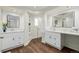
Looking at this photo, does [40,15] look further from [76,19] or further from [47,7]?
[76,19]

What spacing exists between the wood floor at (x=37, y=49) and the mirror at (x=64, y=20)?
0.29 meters

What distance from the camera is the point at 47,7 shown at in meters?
0.93

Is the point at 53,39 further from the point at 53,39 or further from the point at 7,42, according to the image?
the point at 7,42

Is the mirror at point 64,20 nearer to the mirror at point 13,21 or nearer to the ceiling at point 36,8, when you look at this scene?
the ceiling at point 36,8

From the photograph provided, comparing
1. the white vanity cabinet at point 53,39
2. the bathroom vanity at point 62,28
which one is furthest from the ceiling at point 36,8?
the white vanity cabinet at point 53,39

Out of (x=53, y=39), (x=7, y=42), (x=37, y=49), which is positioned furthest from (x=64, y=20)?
(x=7, y=42)

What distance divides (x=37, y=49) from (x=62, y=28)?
1.35 feet

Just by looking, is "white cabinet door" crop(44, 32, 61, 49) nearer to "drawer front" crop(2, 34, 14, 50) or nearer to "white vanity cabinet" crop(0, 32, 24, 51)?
"white vanity cabinet" crop(0, 32, 24, 51)

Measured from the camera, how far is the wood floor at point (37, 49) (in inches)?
35.9

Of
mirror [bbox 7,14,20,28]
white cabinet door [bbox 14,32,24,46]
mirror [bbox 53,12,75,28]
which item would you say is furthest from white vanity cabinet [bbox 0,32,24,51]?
mirror [bbox 53,12,75,28]

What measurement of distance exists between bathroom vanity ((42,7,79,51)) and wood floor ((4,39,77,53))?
48 millimetres

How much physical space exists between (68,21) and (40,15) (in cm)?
35
